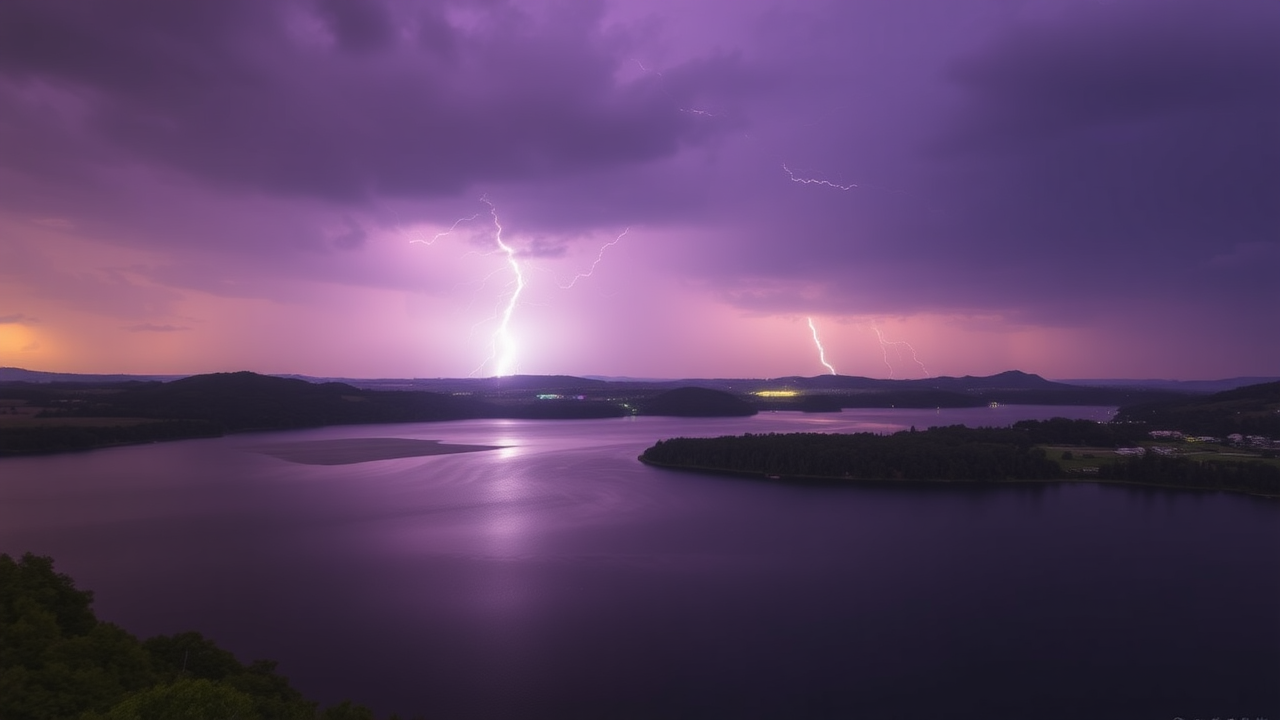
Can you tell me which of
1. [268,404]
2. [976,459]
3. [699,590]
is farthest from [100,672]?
[268,404]

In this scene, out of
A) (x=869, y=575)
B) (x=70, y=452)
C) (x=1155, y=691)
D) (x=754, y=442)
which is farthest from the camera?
(x=70, y=452)

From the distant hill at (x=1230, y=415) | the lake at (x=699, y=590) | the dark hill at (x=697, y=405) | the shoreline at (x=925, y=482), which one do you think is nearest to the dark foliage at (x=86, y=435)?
the lake at (x=699, y=590)

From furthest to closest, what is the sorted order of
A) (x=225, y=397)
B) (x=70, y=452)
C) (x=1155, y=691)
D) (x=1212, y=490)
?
(x=225, y=397), (x=70, y=452), (x=1212, y=490), (x=1155, y=691)

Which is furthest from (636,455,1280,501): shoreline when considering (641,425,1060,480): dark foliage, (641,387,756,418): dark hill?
(641,387,756,418): dark hill

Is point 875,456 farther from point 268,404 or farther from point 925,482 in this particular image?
point 268,404

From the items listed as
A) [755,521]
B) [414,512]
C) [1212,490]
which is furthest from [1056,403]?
[414,512]

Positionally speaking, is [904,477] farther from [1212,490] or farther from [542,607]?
[542,607]

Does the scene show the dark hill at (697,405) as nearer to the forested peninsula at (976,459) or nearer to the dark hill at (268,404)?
the dark hill at (268,404)
